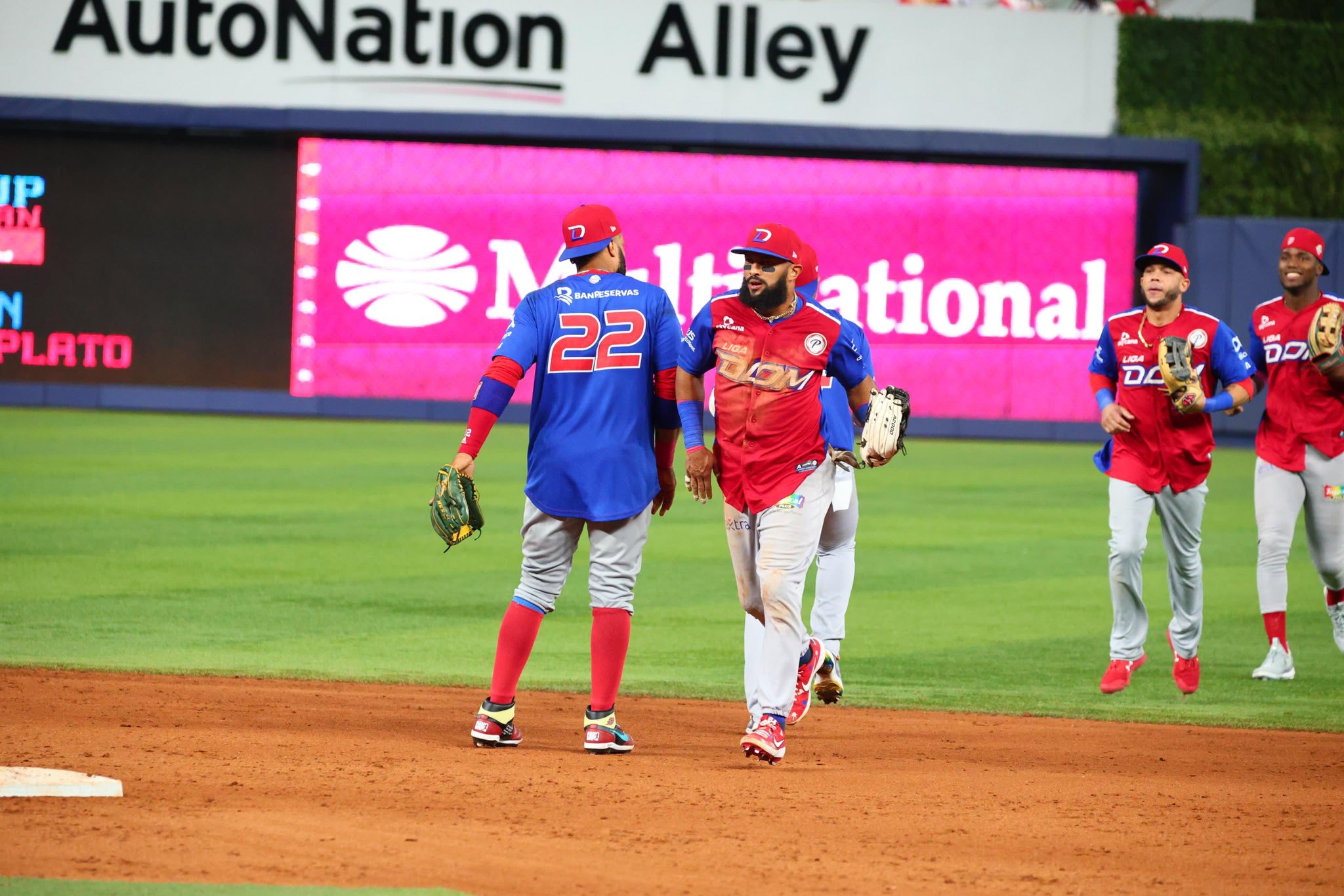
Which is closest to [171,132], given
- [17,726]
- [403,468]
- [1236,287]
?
[403,468]

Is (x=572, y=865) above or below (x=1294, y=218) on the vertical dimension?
below

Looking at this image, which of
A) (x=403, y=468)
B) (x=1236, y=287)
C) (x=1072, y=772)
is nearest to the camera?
(x=1072, y=772)

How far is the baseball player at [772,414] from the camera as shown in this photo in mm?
6188

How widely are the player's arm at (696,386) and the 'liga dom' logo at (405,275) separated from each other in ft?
56.8

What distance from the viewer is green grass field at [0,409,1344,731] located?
27.1ft

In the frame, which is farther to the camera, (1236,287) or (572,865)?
(1236,287)

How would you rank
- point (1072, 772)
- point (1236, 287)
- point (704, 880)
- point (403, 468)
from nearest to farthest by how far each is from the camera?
1. point (704, 880)
2. point (1072, 772)
3. point (403, 468)
4. point (1236, 287)

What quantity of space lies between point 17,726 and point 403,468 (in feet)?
35.9

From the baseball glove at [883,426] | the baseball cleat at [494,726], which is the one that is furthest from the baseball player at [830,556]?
the baseball cleat at [494,726]

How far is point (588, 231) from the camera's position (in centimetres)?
638

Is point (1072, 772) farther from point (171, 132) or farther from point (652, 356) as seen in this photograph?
point (171, 132)

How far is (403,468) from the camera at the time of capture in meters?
17.3

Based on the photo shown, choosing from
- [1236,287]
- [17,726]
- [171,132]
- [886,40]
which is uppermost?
[886,40]

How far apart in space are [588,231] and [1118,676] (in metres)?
3.46
